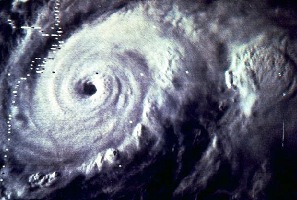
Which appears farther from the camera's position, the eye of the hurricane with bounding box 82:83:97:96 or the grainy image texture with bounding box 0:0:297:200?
the eye of the hurricane with bounding box 82:83:97:96

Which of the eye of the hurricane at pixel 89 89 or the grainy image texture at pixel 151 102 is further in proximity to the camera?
the eye of the hurricane at pixel 89 89

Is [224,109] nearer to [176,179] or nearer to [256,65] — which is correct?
[256,65]

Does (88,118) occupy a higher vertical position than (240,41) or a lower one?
lower

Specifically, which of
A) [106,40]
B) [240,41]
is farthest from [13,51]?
[240,41]

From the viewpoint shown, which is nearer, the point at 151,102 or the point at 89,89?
the point at 151,102
